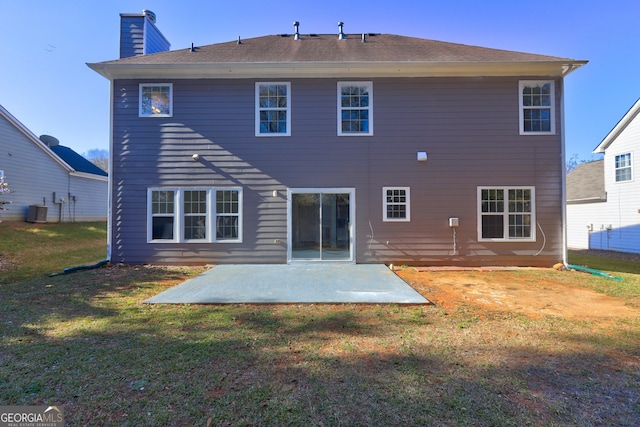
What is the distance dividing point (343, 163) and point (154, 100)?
5682 millimetres

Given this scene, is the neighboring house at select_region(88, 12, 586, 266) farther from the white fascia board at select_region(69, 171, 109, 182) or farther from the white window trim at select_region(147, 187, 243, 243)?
the white fascia board at select_region(69, 171, 109, 182)

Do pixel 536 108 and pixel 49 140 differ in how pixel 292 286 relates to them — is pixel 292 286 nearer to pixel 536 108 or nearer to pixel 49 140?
pixel 536 108

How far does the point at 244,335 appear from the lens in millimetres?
Result: 3664

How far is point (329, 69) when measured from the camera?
8.22 meters

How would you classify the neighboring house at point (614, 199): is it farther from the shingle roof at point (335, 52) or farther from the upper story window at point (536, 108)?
the shingle roof at point (335, 52)

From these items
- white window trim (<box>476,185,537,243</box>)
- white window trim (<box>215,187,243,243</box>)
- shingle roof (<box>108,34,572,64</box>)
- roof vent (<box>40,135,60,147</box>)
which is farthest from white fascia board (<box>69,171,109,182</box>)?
white window trim (<box>476,185,537,243</box>)

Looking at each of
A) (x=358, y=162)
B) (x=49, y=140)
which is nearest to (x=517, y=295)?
(x=358, y=162)

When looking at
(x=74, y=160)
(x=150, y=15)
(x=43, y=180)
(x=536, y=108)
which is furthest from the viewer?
(x=74, y=160)

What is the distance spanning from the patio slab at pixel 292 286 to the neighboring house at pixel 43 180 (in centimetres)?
1414

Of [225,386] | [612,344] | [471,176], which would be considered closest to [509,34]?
[471,176]

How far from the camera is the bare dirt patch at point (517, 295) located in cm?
465

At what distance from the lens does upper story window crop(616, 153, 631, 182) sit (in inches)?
487

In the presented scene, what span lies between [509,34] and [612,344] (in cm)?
1128

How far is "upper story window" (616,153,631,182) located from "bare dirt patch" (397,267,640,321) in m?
8.84
